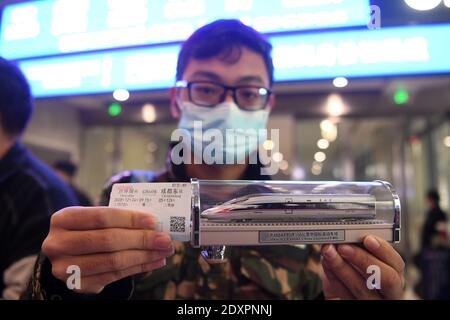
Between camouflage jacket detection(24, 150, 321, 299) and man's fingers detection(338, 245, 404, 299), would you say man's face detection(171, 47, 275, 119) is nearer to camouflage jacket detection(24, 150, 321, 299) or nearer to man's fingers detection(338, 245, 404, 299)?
camouflage jacket detection(24, 150, 321, 299)

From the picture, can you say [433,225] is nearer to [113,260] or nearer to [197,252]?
[197,252]

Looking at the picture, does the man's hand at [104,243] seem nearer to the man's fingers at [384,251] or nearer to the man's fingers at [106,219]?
the man's fingers at [106,219]

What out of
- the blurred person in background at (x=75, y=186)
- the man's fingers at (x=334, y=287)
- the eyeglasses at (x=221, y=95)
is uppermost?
the eyeglasses at (x=221, y=95)

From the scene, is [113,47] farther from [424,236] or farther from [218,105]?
[424,236]

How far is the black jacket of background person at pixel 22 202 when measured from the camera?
0.69 meters

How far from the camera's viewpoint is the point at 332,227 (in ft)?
1.22

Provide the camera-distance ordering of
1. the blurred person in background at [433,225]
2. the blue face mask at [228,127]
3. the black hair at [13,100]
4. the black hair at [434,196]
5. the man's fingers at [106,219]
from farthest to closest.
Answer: the black hair at [434,196]
the blurred person in background at [433,225]
the black hair at [13,100]
the blue face mask at [228,127]
the man's fingers at [106,219]

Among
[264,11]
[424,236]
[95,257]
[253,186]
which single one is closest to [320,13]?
[264,11]

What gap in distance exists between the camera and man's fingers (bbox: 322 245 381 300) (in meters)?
0.41

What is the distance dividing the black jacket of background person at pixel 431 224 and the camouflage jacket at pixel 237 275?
109 inches

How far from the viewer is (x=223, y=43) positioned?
1.82 ft

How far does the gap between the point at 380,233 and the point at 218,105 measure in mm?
293

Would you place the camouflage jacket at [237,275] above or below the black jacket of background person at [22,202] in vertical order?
below

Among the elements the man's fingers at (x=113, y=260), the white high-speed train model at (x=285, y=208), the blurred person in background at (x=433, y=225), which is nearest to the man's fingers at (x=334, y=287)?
the white high-speed train model at (x=285, y=208)
